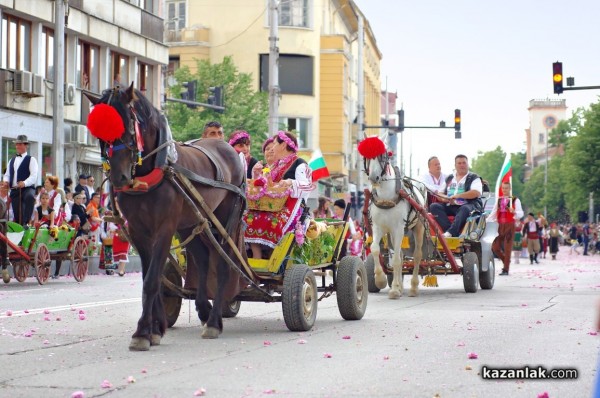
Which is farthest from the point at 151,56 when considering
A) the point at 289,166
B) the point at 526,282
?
the point at 289,166

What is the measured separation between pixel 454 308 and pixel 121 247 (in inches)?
507

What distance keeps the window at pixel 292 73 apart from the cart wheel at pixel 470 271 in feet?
154

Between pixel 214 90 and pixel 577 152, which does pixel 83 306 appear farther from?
pixel 577 152

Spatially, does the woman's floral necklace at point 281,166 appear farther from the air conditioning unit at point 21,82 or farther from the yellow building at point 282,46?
the yellow building at point 282,46

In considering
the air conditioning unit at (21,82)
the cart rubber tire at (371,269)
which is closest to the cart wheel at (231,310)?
the cart rubber tire at (371,269)

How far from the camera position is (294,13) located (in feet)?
225

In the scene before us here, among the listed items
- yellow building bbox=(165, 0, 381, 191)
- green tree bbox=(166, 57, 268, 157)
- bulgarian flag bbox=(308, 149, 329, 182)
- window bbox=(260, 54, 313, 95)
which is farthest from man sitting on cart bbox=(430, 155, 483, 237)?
window bbox=(260, 54, 313, 95)

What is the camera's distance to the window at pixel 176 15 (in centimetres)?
6925

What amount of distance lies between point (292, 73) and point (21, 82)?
33.3 metres

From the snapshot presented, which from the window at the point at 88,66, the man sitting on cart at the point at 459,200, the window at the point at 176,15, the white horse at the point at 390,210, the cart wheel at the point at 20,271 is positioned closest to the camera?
the white horse at the point at 390,210

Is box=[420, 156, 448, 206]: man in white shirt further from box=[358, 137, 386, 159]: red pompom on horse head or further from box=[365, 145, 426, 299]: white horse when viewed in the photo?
Result: box=[358, 137, 386, 159]: red pompom on horse head

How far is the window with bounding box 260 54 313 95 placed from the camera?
222 feet

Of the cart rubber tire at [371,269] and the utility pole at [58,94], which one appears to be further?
the utility pole at [58,94]

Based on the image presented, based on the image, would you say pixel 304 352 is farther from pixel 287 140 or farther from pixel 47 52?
pixel 47 52
